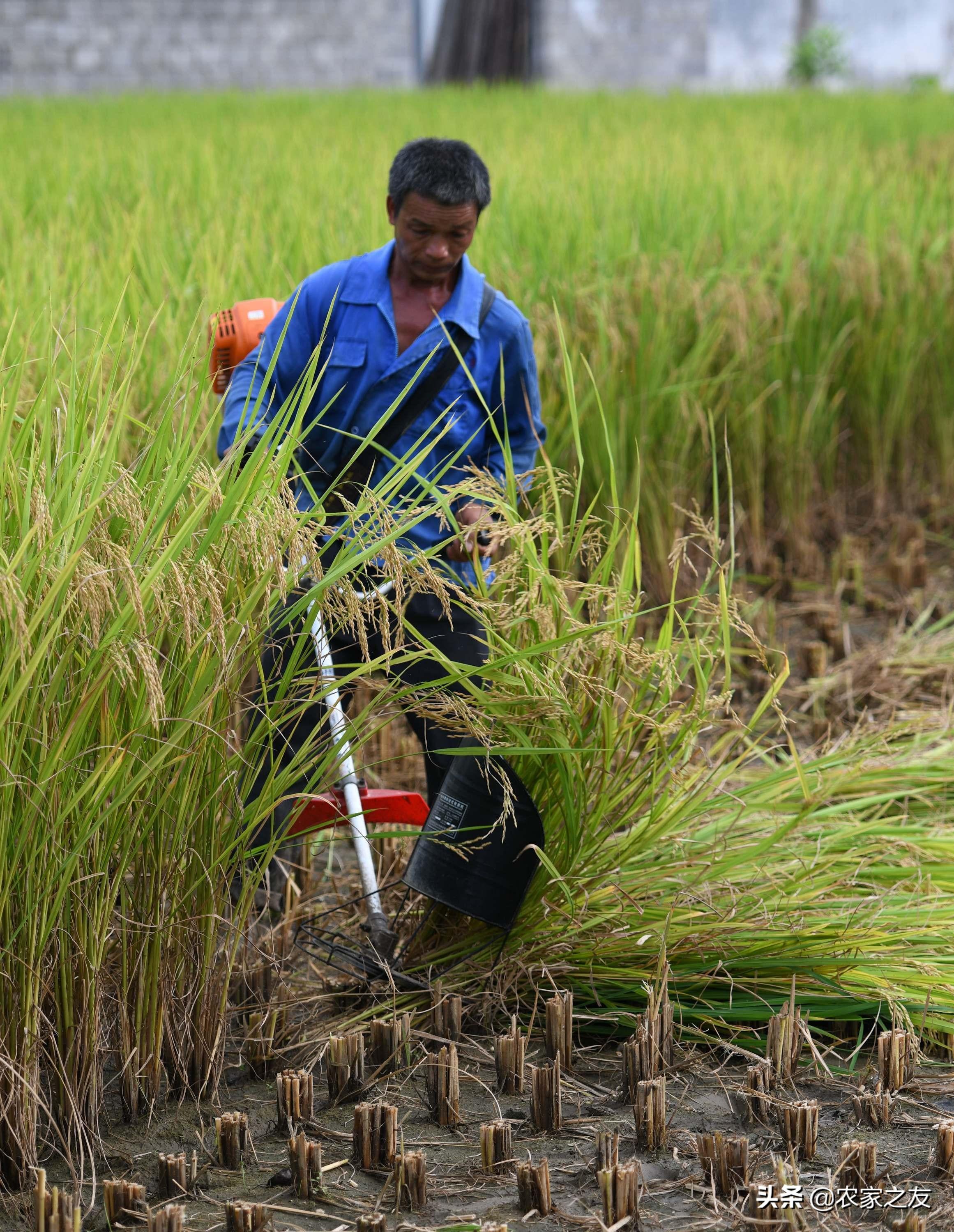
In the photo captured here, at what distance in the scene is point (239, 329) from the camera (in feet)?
7.89

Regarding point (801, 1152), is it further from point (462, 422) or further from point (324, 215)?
point (324, 215)

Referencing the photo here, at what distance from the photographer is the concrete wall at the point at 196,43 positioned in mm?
17219

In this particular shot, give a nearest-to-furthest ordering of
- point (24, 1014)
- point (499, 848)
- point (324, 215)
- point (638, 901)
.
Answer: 1. point (24, 1014)
2. point (499, 848)
3. point (638, 901)
4. point (324, 215)

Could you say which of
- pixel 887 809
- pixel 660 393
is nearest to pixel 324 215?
pixel 660 393

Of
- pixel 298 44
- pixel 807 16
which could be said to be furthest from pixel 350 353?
pixel 807 16

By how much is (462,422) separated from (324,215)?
2427mm

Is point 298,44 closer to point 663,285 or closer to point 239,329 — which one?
point 663,285

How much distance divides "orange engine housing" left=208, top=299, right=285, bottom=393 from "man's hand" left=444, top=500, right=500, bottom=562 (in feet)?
1.64

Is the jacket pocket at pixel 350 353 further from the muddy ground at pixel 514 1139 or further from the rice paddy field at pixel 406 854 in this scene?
the muddy ground at pixel 514 1139

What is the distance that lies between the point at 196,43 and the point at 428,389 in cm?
1734

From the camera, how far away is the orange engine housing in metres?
2.40

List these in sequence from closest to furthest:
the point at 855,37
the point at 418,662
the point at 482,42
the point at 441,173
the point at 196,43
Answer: the point at 441,173, the point at 418,662, the point at 196,43, the point at 482,42, the point at 855,37

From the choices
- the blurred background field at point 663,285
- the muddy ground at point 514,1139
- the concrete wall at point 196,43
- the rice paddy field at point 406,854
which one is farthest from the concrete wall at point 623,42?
the muddy ground at point 514,1139

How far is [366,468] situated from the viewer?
7.78 ft
